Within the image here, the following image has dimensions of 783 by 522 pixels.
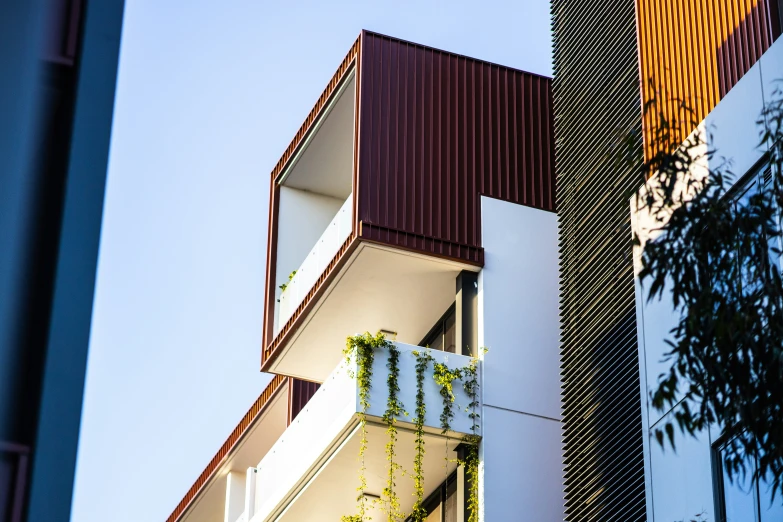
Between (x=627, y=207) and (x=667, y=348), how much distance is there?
255 centimetres

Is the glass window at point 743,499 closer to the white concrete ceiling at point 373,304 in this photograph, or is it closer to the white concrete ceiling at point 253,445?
the white concrete ceiling at point 373,304

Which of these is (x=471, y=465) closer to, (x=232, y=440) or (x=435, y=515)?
(x=435, y=515)

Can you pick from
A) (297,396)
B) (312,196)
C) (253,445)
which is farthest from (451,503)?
(253,445)

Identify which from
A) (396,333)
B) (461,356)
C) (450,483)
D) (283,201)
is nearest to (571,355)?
(461,356)

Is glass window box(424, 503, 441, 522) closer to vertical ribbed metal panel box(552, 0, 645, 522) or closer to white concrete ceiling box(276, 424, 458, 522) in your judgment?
white concrete ceiling box(276, 424, 458, 522)

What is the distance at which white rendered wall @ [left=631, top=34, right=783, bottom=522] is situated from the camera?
15438mm

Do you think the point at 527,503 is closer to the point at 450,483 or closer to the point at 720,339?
the point at 450,483

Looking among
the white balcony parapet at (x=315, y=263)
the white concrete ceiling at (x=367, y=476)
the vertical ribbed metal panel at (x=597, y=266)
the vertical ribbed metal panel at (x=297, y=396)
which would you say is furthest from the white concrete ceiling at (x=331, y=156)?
the white concrete ceiling at (x=367, y=476)

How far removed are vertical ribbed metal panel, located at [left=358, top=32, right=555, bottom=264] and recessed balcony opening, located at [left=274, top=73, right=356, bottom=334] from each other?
115 cm

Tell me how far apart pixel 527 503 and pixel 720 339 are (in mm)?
12180

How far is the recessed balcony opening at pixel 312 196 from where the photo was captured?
25.5 m

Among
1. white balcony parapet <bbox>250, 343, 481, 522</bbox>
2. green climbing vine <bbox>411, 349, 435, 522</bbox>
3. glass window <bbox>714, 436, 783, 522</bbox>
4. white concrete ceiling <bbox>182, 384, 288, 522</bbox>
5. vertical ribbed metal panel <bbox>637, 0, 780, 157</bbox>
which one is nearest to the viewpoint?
glass window <bbox>714, 436, 783, 522</bbox>

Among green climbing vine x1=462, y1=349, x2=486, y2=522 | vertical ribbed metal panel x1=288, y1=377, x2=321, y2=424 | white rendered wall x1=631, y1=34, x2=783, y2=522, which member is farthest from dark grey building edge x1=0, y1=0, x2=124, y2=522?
vertical ribbed metal panel x1=288, y1=377, x2=321, y2=424

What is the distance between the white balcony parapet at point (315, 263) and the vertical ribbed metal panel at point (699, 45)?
6.19 m
